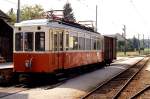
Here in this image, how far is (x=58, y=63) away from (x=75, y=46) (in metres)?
2.98

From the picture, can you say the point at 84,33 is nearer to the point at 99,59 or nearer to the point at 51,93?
the point at 99,59

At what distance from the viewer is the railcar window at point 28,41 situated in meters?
18.8

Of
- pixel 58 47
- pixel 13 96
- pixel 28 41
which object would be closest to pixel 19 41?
pixel 28 41

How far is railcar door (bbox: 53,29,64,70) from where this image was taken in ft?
62.5

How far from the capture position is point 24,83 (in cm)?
1961

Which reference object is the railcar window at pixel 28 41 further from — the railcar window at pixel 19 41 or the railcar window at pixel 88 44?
the railcar window at pixel 88 44

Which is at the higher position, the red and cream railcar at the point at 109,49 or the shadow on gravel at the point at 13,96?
the red and cream railcar at the point at 109,49

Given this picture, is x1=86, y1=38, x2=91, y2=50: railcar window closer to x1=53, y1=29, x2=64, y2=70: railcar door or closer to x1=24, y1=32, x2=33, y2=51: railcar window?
x1=53, y1=29, x2=64, y2=70: railcar door

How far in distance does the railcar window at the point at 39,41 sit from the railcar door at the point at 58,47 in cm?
64

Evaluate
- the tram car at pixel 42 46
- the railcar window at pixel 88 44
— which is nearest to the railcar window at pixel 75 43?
the tram car at pixel 42 46

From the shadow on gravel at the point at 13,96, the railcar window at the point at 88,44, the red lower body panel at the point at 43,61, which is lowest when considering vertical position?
the shadow on gravel at the point at 13,96

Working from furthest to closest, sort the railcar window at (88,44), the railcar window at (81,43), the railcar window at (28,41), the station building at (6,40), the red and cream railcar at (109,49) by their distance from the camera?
the station building at (6,40) < the red and cream railcar at (109,49) < the railcar window at (88,44) < the railcar window at (81,43) < the railcar window at (28,41)

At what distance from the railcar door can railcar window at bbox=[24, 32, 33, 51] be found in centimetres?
104

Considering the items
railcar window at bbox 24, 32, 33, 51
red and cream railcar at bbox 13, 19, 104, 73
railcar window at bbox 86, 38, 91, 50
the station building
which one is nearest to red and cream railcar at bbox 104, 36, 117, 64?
the station building
